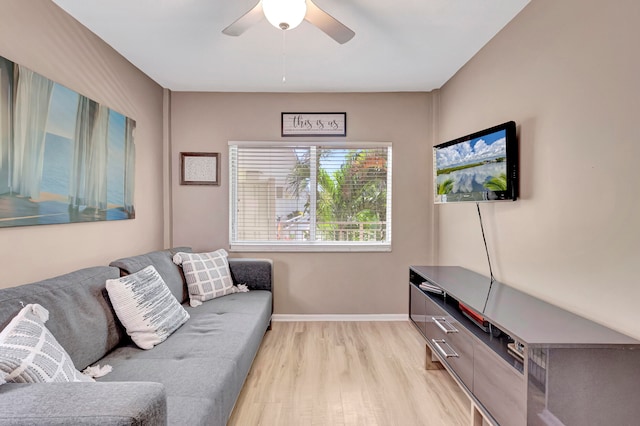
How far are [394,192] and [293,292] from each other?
153 centimetres

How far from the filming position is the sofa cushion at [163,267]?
214 cm

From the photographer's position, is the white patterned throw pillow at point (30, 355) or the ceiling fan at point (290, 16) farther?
the ceiling fan at point (290, 16)

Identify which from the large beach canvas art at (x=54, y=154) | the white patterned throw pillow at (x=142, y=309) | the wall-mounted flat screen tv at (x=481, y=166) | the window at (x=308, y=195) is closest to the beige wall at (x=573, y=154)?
the wall-mounted flat screen tv at (x=481, y=166)

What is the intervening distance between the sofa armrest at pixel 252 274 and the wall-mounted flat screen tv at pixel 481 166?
1.75m

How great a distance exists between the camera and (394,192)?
133 inches

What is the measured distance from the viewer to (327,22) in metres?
1.70

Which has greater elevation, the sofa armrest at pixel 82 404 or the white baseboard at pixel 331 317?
the sofa armrest at pixel 82 404

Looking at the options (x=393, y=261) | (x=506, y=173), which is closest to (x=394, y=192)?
(x=393, y=261)

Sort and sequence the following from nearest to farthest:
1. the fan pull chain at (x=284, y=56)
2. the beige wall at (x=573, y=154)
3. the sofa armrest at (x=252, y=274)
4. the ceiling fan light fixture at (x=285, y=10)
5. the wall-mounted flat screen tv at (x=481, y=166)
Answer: the beige wall at (x=573, y=154)
the ceiling fan light fixture at (x=285, y=10)
the wall-mounted flat screen tv at (x=481, y=166)
the fan pull chain at (x=284, y=56)
the sofa armrest at (x=252, y=274)

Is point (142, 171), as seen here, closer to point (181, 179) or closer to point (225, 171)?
point (181, 179)

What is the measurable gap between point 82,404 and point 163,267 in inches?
67.3

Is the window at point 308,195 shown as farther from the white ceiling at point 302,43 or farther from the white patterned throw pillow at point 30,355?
the white patterned throw pillow at point 30,355

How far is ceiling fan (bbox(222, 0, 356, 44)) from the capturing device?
1523 mm

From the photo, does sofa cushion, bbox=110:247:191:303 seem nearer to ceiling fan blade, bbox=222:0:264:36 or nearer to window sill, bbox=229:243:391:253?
window sill, bbox=229:243:391:253
